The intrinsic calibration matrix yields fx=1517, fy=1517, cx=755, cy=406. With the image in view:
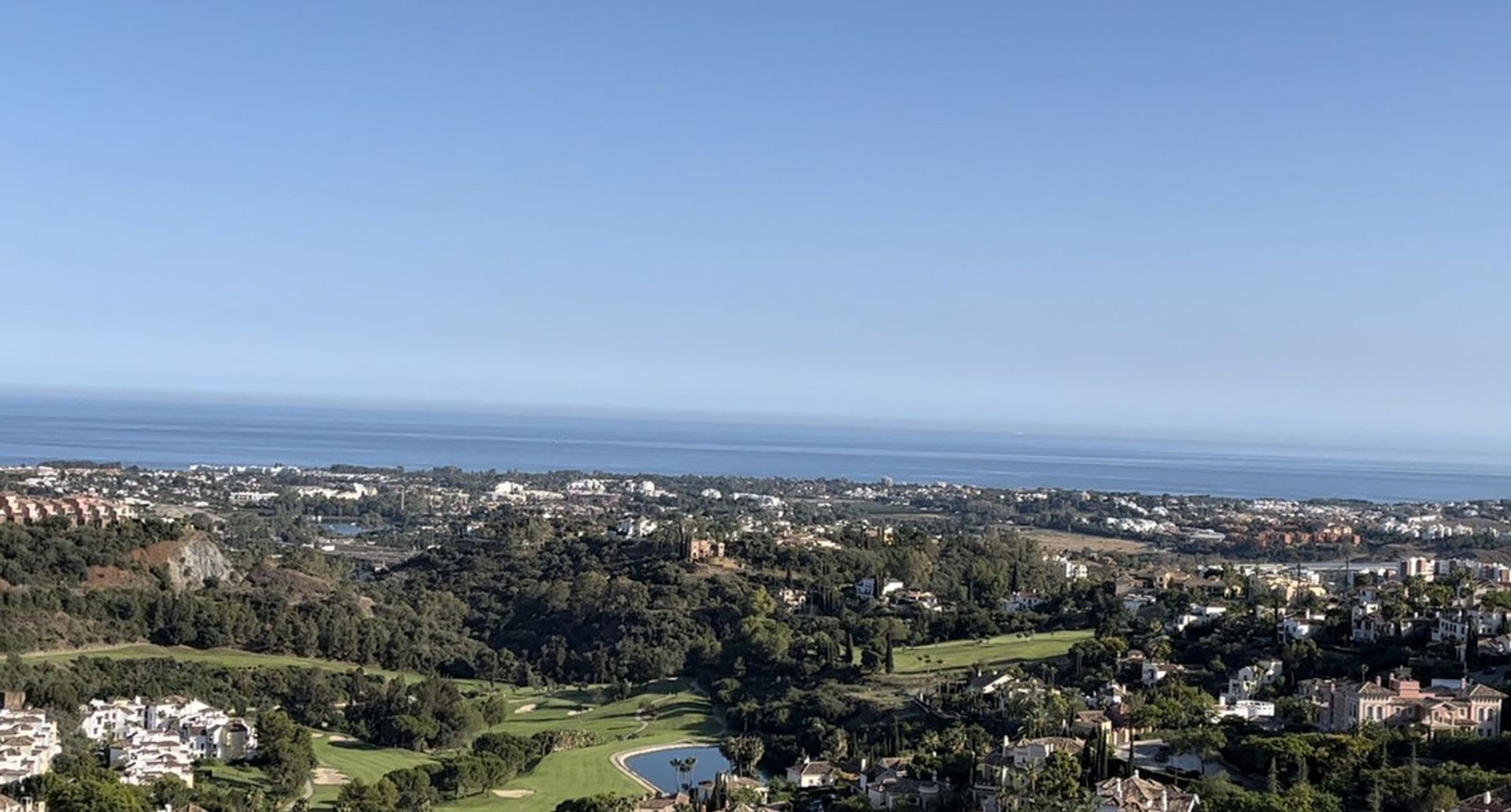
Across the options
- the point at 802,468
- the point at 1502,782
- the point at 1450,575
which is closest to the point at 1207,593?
the point at 1450,575

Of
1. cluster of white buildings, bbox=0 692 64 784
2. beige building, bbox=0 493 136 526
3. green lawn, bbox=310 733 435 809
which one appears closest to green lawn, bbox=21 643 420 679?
green lawn, bbox=310 733 435 809

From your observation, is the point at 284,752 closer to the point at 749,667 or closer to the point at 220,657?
the point at 749,667

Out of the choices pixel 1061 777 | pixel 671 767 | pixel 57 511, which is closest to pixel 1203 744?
pixel 1061 777

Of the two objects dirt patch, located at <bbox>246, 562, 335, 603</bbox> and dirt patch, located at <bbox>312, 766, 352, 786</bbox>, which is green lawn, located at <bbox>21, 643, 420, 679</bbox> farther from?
dirt patch, located at <bbox>312, 766, 352, 786</bbox>

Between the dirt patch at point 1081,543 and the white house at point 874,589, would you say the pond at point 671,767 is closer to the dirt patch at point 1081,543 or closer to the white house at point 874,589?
the white house at point 874,589

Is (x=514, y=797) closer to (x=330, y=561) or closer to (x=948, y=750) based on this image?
(x=948, y=750)

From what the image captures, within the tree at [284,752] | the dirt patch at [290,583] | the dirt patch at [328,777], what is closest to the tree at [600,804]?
the tree at [284,752]
